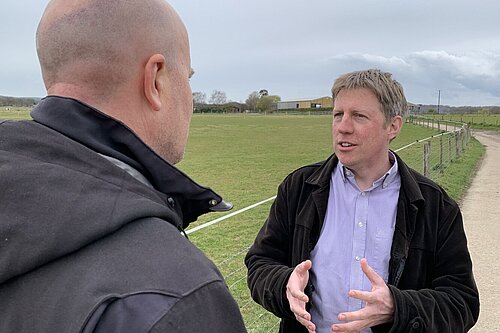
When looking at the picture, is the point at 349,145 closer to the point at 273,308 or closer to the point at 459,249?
the point at 459,249

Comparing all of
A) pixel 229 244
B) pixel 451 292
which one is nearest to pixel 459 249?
pixel 451 292

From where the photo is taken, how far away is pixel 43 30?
1.23m

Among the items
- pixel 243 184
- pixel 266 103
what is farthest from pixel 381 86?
pixel 266 103

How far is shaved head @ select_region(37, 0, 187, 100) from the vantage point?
112cm

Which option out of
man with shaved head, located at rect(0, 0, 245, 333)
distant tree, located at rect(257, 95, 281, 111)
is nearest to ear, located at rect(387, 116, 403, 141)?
man with shaved head, located at rect(0, 0, 245, 333)

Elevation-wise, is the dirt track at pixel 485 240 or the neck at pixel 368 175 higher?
the neck at pixel 368 175

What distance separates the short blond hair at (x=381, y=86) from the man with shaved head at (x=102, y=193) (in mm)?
1482

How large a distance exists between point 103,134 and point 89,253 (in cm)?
29

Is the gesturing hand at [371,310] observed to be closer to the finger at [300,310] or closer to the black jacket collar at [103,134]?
the finger at [300,310]

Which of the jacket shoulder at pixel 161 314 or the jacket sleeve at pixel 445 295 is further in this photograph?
the jacket sleeve at pixel 445 295

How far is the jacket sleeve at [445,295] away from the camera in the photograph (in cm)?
208

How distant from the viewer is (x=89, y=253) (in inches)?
34.5

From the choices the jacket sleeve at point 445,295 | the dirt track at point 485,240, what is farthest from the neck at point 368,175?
the dirt track at point 485,240

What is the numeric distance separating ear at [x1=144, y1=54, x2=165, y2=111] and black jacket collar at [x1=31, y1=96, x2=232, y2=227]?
124mm
